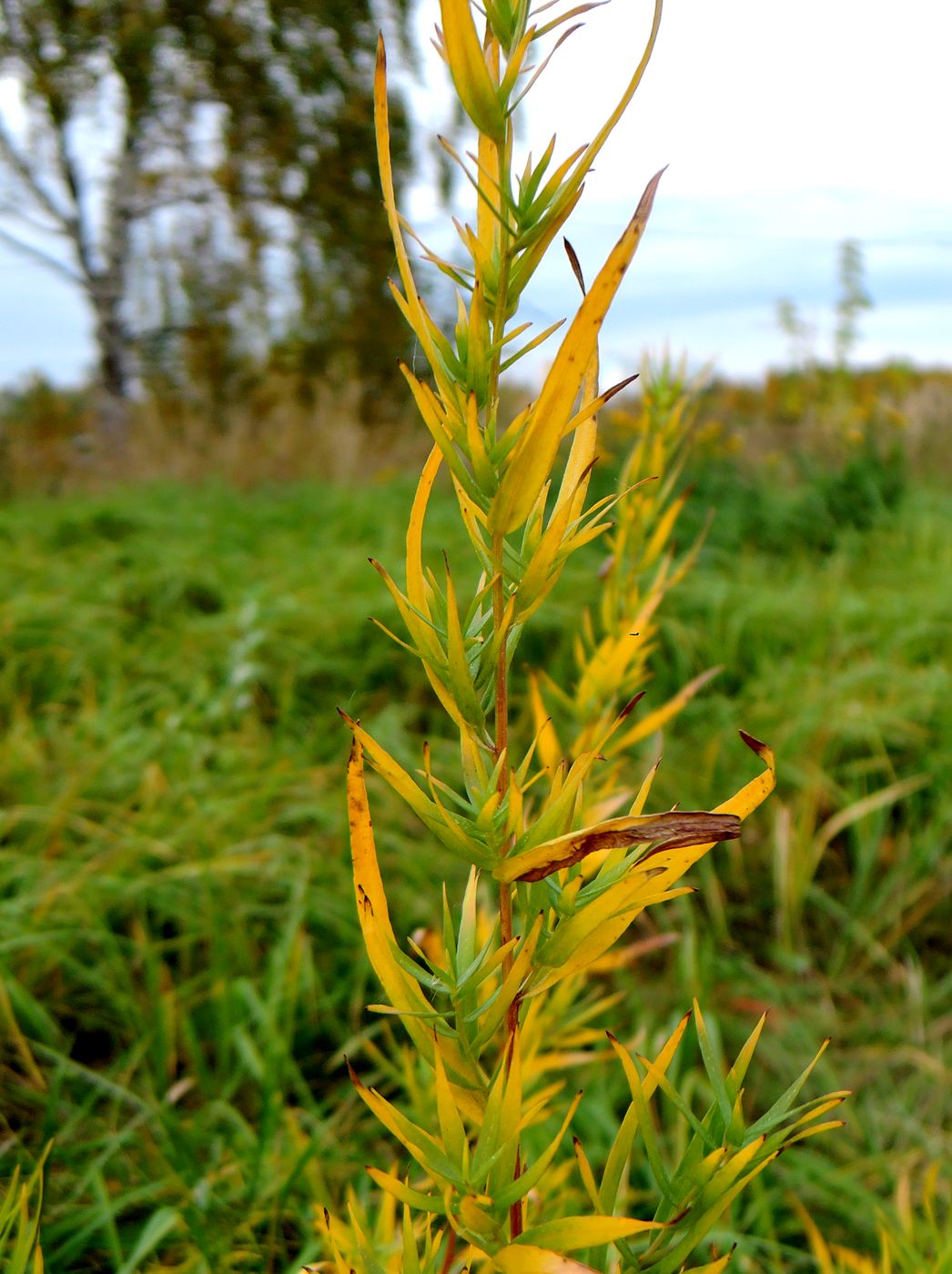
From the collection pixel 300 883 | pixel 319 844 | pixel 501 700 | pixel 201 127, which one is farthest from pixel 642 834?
pixel 201 127

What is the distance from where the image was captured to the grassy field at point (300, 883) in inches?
44.7

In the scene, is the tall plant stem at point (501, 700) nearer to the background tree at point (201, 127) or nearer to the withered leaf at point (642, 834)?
the withered leaf at point (642, 834)

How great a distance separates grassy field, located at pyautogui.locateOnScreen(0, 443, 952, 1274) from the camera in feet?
3.72

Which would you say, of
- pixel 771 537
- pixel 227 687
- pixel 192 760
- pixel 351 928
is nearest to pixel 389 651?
pixel 227 687

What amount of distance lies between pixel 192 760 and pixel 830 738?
1458 millimetres

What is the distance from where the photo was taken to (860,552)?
4.02 metres

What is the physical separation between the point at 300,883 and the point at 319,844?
1.02 feet

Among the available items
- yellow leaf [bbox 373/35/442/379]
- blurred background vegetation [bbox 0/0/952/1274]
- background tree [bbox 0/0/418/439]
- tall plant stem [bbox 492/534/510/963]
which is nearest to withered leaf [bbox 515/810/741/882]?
tall plant stem [bbox 492/534/510/963]

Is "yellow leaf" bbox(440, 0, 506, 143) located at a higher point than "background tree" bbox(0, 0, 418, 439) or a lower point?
lower

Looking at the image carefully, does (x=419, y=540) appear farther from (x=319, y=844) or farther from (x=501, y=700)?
(x=319, y=844)

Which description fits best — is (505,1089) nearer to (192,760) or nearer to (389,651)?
(192,760)

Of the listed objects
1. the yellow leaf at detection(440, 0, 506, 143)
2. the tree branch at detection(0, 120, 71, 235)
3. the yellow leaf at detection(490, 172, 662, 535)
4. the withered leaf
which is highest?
the tree branch at detection(0, 120, 71, 235)

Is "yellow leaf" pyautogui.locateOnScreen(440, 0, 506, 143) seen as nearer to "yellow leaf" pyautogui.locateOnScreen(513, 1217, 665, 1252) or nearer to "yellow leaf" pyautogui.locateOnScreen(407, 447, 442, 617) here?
"yellow leaf" pyautogui.locateOnScreen(407, 447, 442, 617)

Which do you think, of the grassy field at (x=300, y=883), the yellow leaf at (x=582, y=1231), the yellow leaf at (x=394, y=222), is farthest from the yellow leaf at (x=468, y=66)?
the grassy field at (x=300, y=883)
